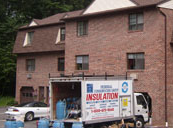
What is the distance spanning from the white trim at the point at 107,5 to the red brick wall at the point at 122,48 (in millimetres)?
706

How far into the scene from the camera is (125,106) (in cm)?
1927

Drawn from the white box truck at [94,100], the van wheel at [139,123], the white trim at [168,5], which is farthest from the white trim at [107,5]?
the van wheel at [139,123]

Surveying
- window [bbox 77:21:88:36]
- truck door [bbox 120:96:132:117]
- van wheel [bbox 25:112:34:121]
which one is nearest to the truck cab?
truck door [bbox 120:96:132:117]

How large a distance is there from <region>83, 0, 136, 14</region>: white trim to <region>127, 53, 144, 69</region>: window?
12.3ft

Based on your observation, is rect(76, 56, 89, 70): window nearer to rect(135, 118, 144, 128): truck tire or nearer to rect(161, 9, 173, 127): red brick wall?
rect(161, 9, 173, 127): red brick wall

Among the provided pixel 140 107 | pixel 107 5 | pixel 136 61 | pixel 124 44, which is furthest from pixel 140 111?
pixel 107 5

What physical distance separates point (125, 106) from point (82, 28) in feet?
38.7

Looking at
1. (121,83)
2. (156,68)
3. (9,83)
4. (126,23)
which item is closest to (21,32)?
(9,83)

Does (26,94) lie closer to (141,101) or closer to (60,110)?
(141,101)

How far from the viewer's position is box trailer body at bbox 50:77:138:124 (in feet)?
56.1

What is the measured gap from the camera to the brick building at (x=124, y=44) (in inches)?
975

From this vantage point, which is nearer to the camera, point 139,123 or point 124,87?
point 124,87

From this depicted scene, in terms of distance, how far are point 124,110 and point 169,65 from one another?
7.41 m

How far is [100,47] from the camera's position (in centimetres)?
2814
